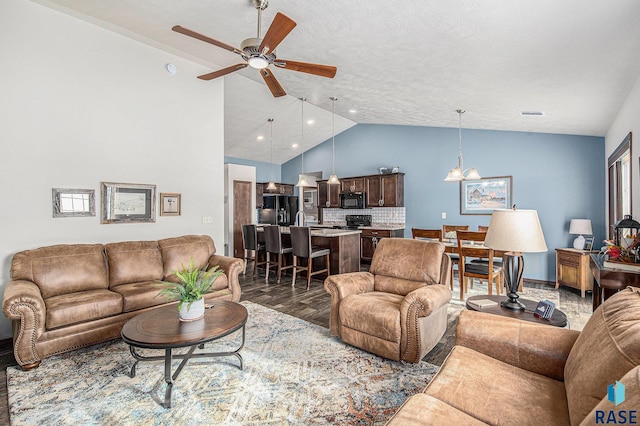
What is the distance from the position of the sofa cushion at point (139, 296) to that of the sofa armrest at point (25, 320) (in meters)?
0.63

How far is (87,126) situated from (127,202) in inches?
38.8

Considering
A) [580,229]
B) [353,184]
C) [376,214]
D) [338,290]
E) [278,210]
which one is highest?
[353,184]

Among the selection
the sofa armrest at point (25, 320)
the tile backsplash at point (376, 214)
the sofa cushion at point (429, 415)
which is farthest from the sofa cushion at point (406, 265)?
the tile backsplash at point (376, 214)

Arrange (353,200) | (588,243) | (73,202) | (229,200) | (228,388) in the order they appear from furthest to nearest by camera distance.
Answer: (353,200) → (229,200) → (588,243) → (73,202) → (228,388)

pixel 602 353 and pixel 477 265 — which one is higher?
pixel 602 353

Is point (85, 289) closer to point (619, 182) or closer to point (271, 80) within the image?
point (271, 80)

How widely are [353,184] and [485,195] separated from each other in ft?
10.3

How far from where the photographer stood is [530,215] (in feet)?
6.98

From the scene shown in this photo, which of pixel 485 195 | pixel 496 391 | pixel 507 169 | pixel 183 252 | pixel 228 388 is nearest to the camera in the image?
pixel 496 391

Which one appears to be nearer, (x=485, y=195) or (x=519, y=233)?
(x=519, y=233)

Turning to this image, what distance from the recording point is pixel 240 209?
770 cm

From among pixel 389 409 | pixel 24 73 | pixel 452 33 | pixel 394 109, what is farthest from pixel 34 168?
pixel 394 109

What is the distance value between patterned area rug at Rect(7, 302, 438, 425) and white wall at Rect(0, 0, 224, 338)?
1.31 metres

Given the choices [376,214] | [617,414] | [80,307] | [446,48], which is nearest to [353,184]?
[376,214]
